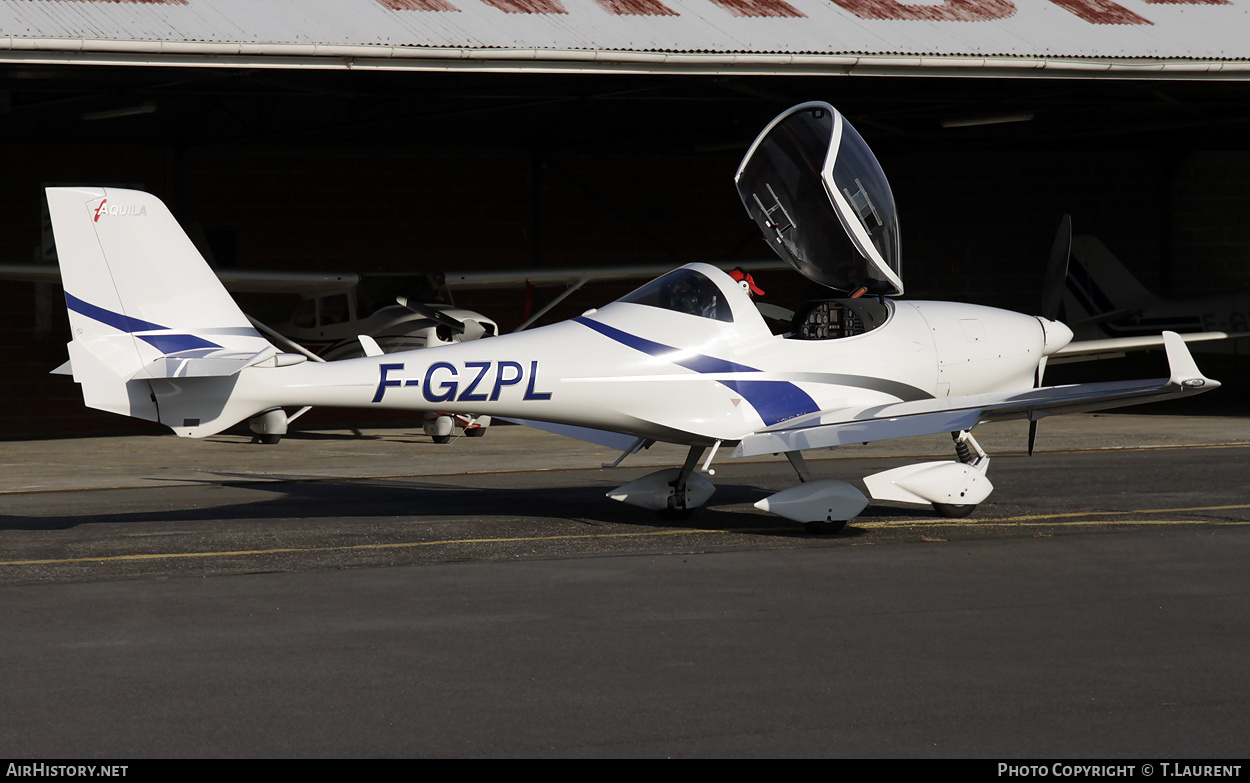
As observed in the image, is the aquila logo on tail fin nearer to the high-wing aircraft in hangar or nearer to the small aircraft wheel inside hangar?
the small aircraft wheel inside hangar

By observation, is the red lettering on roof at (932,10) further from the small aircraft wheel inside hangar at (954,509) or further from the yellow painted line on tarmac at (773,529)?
the small aircraft wheel inside hangar at (954,509)

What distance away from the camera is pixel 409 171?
23094 mm

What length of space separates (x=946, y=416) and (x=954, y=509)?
4.12 feet

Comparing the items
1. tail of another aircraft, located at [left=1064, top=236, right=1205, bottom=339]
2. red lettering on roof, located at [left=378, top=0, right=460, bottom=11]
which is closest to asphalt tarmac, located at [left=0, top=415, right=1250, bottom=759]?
red lettering on roof, located at [left=378, top=0, right=460, bottom=11]

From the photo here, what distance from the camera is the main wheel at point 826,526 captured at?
30.7 ft

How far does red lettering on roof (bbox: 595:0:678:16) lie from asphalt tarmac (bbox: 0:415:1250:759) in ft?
20.8

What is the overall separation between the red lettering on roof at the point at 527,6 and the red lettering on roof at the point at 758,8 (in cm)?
213

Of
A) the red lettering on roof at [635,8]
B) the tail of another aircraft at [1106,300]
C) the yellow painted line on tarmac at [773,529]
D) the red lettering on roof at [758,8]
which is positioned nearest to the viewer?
the yellow painted line on tarmac at [773,529]

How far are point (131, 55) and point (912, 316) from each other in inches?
322

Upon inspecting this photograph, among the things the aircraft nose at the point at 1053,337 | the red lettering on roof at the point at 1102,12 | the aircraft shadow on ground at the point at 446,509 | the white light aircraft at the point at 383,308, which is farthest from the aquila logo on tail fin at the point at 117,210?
the red lettering on roof at the point at 1102,12

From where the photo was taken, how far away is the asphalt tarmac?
4.88m

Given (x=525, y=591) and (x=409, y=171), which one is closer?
(x=525, y=591)

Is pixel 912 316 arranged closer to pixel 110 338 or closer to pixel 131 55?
pixel 110 338
